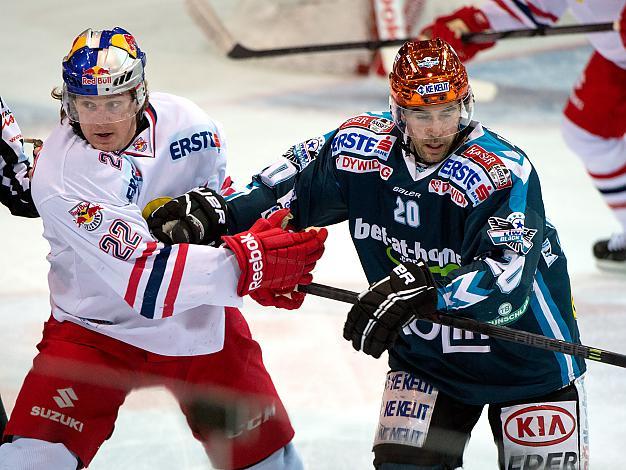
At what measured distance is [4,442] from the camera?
7.53 ft

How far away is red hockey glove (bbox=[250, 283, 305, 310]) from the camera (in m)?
2.33

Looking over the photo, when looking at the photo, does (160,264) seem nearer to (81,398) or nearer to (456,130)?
(81,398)

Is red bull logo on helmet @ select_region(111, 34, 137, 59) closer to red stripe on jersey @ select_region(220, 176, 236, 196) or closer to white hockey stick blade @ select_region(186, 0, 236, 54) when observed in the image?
red stripe on jersey @ select_region(220, 176, 236, 196)

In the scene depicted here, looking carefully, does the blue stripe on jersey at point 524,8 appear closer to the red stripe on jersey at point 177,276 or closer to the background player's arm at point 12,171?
the background player's arm at point 12,171

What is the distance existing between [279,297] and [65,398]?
0.47 m

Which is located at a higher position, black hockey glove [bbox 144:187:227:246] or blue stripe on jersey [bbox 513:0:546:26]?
black hockey glove [bbox 144:187:227:246]

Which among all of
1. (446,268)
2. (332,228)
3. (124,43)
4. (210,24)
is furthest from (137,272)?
(210,24)

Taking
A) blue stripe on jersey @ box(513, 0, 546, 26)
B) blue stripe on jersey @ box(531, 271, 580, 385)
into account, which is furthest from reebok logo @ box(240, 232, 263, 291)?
blue stripe on jersey @ box(513, 0, 546, 26)

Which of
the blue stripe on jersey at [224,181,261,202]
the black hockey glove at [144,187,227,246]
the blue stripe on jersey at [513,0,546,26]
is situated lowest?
the blue stripe on jersey at [513,0,546,26]

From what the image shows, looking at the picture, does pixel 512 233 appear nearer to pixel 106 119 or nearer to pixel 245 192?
pixel 245 192

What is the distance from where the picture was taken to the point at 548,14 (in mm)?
4328

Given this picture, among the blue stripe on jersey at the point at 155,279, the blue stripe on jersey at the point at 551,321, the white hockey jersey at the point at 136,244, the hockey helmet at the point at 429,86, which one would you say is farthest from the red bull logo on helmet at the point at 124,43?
the blue stripe on jersey at the point at 551,321

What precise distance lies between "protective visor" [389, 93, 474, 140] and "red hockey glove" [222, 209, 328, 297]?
11.3 inches

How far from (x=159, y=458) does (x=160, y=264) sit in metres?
0.85
